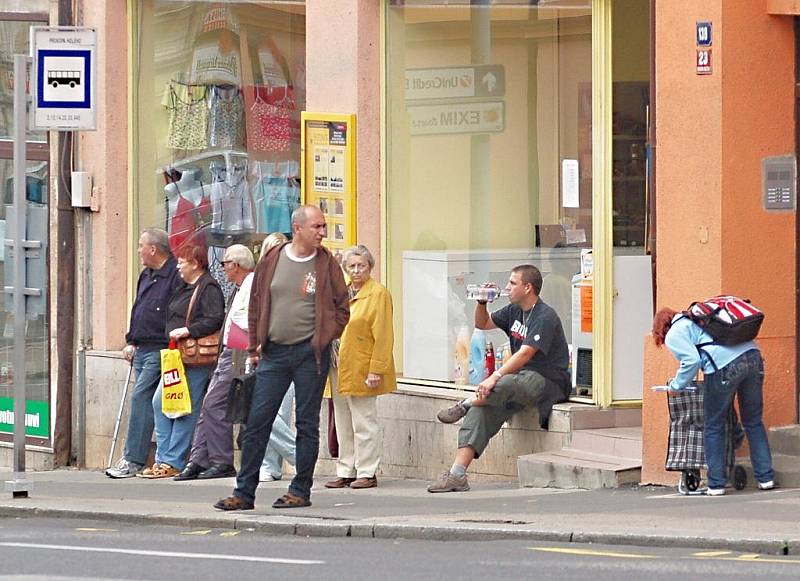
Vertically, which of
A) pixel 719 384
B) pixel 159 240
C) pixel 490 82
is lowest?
pixel 719 384

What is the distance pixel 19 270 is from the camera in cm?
1309

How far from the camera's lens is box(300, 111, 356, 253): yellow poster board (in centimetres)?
1502

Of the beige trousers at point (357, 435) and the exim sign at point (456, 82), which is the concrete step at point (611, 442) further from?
the exim sign at point (456, 82)

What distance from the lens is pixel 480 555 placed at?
9930 mm

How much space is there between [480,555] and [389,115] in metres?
5.84

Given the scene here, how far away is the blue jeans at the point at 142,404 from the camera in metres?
15.4

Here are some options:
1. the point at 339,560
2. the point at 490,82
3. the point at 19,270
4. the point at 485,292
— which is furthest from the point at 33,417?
the point at 339,560

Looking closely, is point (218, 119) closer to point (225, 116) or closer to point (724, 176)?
point (225, 116)

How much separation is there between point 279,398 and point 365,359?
5.94ft

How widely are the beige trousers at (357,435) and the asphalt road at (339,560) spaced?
2.66m

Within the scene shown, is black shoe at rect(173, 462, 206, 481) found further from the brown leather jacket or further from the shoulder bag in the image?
the brown leather jacket

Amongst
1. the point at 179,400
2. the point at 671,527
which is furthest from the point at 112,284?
the point at 671,527

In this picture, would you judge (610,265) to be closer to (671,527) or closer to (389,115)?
(389,115)

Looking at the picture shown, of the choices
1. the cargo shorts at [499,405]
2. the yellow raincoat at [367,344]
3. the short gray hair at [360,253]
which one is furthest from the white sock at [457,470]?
the short gray hair at [360,253]
